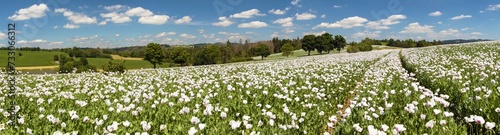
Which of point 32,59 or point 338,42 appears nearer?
point 32,59

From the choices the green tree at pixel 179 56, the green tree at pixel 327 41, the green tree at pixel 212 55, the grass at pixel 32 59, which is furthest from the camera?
the green tree at pixel 327 41

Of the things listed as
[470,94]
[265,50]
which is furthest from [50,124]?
[265,50]

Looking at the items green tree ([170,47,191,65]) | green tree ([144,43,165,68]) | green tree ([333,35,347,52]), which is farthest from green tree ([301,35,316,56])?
green tree ([144,43,165,68])

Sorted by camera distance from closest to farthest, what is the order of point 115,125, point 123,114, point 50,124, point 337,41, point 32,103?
point 115,125 < point 50,124 < point 123,114 < point 32,103 < point 337,41

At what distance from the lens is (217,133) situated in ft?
19.8

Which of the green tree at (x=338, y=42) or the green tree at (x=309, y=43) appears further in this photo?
the green tree at (x=338, y=42)

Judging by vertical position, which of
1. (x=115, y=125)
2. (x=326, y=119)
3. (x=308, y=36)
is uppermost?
(x=308, y=36)

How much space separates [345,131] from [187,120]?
3.22 meters

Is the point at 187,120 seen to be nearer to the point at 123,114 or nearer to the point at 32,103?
the point at 123,114

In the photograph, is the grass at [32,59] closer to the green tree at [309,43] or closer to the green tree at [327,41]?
the green tree at [309,43]

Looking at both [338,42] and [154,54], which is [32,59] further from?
Result: [338,42]

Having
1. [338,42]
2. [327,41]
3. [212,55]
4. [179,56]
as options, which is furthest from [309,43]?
[179,56]

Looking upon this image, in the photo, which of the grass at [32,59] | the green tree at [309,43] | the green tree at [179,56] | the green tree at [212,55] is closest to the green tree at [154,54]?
the green tree at [179,56]

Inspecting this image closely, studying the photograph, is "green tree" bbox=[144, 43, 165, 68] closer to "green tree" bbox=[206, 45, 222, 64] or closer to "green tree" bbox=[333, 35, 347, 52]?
"green tree" bbox=[206, 45, 222, 64]
